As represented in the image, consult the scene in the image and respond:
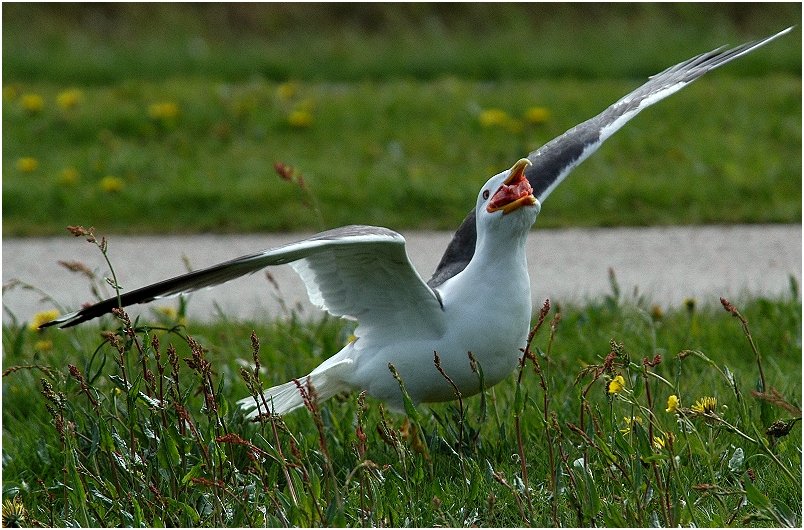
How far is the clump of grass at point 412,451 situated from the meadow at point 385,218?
0.01 meters

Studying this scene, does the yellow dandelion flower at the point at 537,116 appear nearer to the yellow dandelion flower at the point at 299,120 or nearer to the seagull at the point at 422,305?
the yellow dandelion flower at the point at 299,120

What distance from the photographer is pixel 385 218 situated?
23.4 feet

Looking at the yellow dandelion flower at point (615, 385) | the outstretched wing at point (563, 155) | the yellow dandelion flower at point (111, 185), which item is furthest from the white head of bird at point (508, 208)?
the yellow dandelion flower at point (111, 185)

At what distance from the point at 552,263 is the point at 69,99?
3.73 meters

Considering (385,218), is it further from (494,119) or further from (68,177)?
(68,177)

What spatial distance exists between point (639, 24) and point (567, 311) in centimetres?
Result: 544

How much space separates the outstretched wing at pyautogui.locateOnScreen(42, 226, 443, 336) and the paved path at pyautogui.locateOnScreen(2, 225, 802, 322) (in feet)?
5.89

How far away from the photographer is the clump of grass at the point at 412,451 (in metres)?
3.25

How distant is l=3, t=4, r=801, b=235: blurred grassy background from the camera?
7.31 m

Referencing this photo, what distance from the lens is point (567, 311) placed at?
5668 millimetres

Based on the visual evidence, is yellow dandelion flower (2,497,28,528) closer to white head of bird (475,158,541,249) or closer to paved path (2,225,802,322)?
white head of bird (475,158,541,249)

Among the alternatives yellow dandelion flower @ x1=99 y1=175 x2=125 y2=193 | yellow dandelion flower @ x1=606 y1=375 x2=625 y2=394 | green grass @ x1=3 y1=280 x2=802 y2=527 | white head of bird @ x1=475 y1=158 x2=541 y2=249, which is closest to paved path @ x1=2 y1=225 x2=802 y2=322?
yellow dandelion flower @ x1=99 y1=175 x2=125 y2=193

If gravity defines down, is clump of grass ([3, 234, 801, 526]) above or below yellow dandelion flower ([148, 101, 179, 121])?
below

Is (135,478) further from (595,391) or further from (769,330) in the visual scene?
(769,330)
